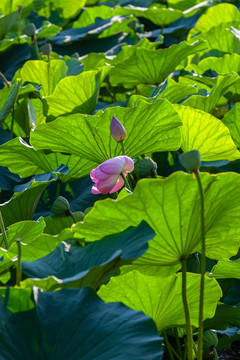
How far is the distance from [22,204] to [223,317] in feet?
1.60

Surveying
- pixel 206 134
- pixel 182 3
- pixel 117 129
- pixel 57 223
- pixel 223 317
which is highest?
pixel 117 129

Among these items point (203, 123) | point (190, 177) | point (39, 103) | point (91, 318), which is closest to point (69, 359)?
point (91, 318)

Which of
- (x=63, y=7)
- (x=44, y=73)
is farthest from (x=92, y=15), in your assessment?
(x=44, y=73)

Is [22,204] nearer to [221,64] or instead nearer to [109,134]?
[109,134]

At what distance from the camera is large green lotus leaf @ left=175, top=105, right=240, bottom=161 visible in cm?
117

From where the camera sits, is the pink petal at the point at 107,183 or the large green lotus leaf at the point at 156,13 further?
the large green lotus leaf at the point at 156,13

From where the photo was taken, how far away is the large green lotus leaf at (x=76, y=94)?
4.72ft

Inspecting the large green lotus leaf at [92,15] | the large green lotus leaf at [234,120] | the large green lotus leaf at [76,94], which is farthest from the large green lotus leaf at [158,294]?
the large green lotus leaf at [92,15]

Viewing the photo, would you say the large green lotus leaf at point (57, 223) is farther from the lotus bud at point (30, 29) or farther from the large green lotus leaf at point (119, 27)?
the large green lotus leaf at point (119, 27)

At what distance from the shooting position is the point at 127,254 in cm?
78

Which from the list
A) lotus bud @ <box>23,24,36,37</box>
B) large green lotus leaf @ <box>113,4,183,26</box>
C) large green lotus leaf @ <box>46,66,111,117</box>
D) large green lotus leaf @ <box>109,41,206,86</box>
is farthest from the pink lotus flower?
large green lotus leaf @ <box>113,4,183,26</box>

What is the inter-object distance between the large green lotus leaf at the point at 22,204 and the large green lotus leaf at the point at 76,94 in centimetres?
34

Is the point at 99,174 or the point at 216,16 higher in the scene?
the point at 99,174

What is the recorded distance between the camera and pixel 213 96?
4.54ft
